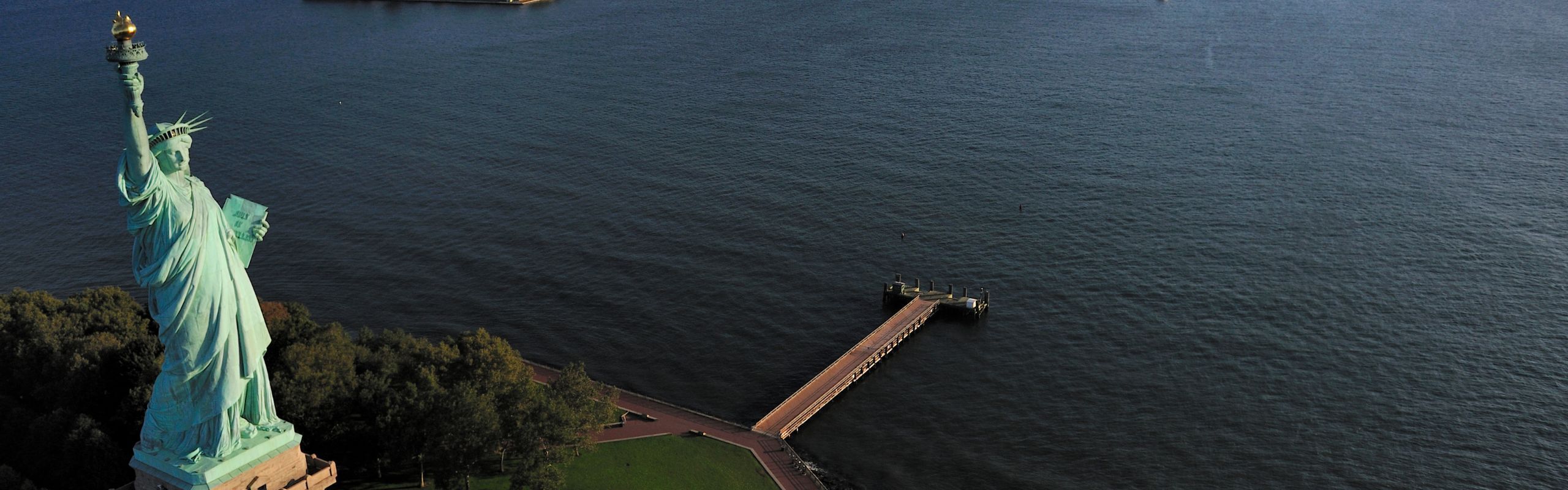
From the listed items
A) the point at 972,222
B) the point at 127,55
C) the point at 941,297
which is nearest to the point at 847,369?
the point at 941,297

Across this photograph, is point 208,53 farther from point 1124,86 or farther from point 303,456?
point 303,456

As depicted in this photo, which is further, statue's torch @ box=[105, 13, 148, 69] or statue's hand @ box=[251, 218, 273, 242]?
statue's hand @ box=[251, 218, 273, 242]

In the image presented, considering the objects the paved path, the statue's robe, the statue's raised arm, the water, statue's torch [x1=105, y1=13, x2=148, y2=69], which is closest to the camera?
statue's torch [x1=105, y1=13, x2=148, y2=69]

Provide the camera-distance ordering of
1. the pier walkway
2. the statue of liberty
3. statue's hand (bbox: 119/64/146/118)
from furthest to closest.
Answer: the pier walkway
the statue of liberty
statue's hand (bbox: 119/64/146/118)

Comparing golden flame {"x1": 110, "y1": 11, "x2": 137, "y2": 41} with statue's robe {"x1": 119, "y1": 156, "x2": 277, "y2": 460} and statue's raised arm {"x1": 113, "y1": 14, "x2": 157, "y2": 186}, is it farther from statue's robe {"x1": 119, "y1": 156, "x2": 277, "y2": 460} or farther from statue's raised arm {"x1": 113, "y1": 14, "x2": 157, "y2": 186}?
statue's robe {"x1": 119, "y1": 156, "x2": 277, "y2": 460}

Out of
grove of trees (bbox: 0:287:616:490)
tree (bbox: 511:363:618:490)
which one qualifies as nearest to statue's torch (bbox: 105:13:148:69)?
grove of trees (bbox: 0:287:616:490)

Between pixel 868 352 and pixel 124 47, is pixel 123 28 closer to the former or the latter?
pixel 124 47

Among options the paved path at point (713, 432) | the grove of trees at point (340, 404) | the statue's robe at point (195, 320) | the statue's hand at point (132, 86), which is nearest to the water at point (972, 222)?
the paved path at point (713, 432)
